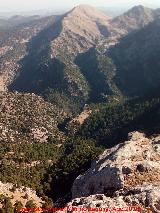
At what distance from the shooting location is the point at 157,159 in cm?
12175

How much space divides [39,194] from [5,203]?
103 feet

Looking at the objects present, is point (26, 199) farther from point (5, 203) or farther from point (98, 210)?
point (98, 210)

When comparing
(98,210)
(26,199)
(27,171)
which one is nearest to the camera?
(98,210)

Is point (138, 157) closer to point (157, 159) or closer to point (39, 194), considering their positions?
point (157, 159)

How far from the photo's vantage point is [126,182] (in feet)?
343

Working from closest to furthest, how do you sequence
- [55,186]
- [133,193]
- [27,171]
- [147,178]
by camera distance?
1. [133,193]
2. [147,178]
3. [55,186]
4. [27,171]

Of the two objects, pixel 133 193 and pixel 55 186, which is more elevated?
pixel 133 193

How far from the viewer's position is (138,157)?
12612 centimetres

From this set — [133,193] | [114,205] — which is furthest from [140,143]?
[114,205]

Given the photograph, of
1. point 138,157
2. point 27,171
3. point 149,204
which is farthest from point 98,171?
point 27,171

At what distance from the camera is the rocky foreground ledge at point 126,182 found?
262 ft

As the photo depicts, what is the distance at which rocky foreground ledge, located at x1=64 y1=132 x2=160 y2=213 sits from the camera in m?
79.8

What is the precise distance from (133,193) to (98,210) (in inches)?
537

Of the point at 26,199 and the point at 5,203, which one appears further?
the point at 26,199
